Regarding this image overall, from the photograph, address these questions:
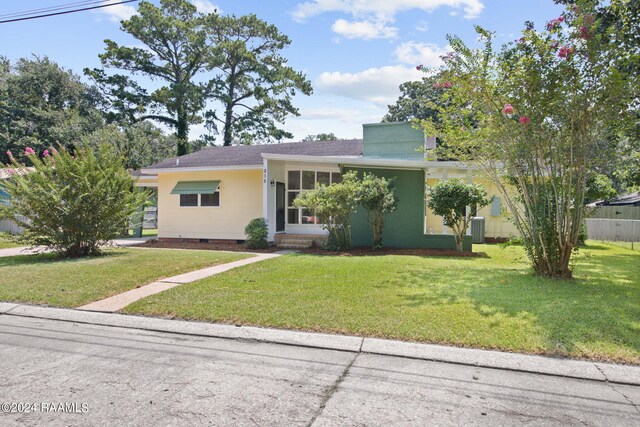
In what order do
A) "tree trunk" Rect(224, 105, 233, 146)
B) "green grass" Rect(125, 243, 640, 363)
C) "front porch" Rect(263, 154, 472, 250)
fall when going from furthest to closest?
"tree trunk" Rect(224, 105, 233, 146)
"front porch" Rect(263, 154, 472, 250)
"green grass" Rect(125, 243, 640, 363)

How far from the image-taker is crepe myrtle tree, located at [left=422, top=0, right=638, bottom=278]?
6492 millimetres

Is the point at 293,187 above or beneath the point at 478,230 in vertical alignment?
above

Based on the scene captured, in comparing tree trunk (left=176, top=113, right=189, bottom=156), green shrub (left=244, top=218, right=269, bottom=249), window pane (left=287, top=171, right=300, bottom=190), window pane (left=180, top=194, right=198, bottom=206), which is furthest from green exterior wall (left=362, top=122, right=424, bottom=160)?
tree trunk (left=176, top=113, right=189, bottom=156)

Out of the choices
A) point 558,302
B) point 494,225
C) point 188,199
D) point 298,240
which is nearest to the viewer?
point 558,302

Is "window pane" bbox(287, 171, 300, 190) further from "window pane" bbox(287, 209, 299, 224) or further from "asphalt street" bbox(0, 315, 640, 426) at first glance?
"asphalt street" bbox(0, 315, 640, 426)

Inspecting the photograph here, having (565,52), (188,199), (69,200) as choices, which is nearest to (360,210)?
(188,199)

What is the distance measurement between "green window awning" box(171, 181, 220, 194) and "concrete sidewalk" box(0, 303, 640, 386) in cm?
940

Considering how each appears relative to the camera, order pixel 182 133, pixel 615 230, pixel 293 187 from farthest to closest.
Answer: pixel 182 133 < pixel 615 230 < pixel 293 187

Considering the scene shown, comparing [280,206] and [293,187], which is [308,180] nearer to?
[293,187]

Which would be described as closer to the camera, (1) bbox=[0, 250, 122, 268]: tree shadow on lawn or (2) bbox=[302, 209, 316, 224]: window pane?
(1) bbox=[0, 250, 122, 268]: tree shadow on lawn

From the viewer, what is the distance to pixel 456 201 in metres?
10.8

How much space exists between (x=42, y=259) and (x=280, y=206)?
7071 mm

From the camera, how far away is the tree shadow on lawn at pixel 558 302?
4.16 meters

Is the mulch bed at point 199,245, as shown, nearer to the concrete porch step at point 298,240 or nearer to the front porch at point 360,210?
the concrete porch step at point 298,240
